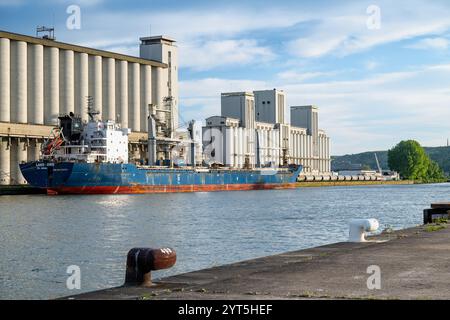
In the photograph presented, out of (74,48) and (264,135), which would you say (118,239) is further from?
(264,135)

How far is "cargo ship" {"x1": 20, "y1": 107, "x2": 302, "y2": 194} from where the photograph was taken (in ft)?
201

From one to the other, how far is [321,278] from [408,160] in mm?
171017

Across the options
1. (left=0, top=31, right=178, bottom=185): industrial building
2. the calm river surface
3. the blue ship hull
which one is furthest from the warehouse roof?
the calm river surface

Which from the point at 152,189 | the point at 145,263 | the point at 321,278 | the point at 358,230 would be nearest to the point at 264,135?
the point at 152,189

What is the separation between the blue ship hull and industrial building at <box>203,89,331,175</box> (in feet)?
70.7

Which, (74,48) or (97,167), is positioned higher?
(74,48)

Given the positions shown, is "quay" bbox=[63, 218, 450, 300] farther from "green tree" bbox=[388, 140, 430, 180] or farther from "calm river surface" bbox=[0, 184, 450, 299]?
A: "green tree" bbox=[388, 140, 430, 180]

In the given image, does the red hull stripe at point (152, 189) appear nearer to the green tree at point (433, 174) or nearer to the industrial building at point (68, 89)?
the industrial building at point (68, 89)

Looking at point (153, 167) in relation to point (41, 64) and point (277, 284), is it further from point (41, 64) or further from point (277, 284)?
point (277, 284)

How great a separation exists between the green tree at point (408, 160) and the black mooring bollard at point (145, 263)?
17172 centimetres

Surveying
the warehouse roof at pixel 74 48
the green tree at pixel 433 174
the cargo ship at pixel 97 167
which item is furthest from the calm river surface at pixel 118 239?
the green tree at pixel 433 174

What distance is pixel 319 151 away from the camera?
161 meters

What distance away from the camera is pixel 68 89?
7500 cm
